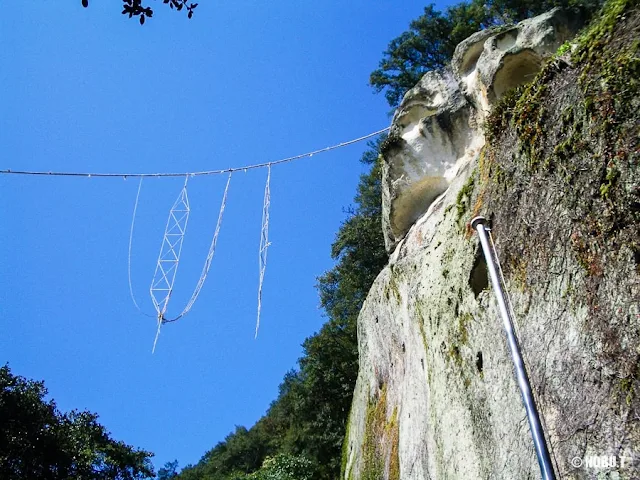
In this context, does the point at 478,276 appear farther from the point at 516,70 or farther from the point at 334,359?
the point at 334,359

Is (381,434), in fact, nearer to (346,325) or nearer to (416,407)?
(416,407)

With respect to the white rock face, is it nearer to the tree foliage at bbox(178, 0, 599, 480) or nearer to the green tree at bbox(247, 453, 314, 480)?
the tree foliage at bbox(178, 0, 599, 480)

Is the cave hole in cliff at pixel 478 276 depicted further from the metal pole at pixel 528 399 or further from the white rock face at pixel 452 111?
the white rock face at pixel 452 111

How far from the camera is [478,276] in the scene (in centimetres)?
534

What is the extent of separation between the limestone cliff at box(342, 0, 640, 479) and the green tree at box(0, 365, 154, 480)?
41.5 feet

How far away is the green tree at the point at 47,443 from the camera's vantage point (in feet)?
51.1

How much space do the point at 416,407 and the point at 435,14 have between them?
14.8 m

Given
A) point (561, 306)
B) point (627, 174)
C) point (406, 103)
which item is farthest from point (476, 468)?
Result: point (406, 103)

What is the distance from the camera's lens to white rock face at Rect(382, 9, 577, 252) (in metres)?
6.92

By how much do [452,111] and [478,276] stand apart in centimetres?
367

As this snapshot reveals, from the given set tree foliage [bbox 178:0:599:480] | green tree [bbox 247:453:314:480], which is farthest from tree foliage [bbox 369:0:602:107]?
green tree [bbox 247:453:314:480]

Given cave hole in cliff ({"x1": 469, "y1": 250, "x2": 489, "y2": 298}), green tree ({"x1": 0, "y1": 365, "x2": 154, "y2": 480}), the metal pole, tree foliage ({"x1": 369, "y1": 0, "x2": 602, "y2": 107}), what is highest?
tree foliage ({"x1": 369, "y1": 0, "x2": 602, "y2": 107})

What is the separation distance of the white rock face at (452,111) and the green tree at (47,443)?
45.0 ft

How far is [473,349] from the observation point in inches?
199
